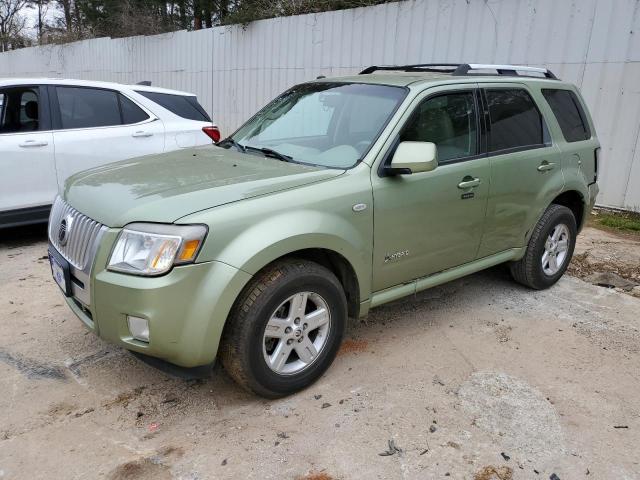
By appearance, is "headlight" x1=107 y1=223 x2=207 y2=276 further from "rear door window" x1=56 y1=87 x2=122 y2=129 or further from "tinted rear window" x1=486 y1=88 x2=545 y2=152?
"rear door window" x1=56 y1=87 x2=122 y2=129

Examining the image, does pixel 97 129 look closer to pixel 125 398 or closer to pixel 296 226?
pixel 125 398

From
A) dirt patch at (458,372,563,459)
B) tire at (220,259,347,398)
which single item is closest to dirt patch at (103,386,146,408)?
tire at (220,259,347,398)

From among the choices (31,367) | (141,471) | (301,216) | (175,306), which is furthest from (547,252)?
(31,367)

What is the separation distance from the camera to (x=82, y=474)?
8.48ft

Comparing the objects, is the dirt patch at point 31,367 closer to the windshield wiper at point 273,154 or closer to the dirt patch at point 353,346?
the dirt patch at point 353,346

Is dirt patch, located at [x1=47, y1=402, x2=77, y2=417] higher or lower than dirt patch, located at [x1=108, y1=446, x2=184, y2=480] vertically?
lower

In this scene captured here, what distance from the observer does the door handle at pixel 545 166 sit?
14.6ft

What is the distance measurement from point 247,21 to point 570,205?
9.33m

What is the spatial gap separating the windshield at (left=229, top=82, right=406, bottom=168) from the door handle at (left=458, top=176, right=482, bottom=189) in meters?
0.72

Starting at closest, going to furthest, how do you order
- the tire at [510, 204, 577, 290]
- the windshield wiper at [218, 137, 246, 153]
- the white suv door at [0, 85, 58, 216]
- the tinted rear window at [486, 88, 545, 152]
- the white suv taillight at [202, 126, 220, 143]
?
the windshield wiper at [218, 137, 246, 153] < the tinted rear window at [486, 88, 545, 152] < the tire at [510, 204, 577, 290] < the white suv door at [0, 85, 58, 216] < the white suv taillight at [202, 126, 220, 143]

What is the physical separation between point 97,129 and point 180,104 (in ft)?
3.79

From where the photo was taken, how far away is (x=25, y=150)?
5473 millimetres

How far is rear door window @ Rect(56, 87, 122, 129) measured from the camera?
581 cm

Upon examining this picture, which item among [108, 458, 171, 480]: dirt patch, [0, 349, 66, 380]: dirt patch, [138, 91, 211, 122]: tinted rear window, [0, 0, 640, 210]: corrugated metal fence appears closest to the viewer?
[108, 458, 171, 480]: dirt patch
